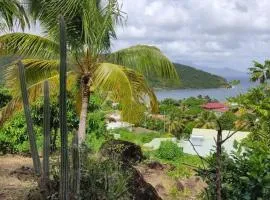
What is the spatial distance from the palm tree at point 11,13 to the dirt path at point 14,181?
10.6 ft

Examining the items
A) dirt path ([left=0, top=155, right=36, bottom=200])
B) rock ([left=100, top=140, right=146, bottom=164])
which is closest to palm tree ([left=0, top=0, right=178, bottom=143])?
rock ([left=100, top=140, right=146, bottom=164])

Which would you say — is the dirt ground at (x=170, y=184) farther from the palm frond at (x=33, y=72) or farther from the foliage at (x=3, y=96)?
the foliage at (x=3, y=96)

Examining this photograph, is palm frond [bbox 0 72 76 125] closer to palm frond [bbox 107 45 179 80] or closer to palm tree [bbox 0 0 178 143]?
palm tree [bbox 0 0 178 143]

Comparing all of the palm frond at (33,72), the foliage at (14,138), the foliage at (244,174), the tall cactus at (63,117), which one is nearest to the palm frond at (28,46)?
the palm frond at (33,72)

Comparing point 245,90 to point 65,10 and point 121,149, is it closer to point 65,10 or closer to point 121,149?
point 121,149

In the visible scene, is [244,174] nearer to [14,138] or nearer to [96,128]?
[14,138]

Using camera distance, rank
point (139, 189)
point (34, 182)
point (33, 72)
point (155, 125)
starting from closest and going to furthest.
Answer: point (139, 189) < point (34, 182) < point (33, 72) < point (155, 125)

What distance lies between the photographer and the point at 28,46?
11.3 m

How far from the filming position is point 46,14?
11836mm

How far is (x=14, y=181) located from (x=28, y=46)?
343cm

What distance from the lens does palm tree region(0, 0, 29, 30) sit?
10.2 metres

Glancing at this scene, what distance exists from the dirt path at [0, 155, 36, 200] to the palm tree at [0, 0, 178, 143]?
128cm

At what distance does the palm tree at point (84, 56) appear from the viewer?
10.8 m

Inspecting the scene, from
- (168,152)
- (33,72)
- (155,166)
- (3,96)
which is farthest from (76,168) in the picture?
(168,152)
